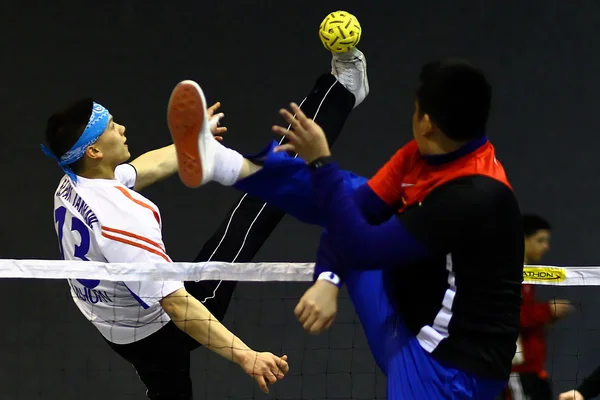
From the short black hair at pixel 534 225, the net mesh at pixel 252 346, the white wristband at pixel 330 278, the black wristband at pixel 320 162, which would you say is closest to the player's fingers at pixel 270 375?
the white wristband at pixel 330 278

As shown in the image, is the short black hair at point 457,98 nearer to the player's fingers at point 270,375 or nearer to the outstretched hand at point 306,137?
the outstretched hand at point 306,137

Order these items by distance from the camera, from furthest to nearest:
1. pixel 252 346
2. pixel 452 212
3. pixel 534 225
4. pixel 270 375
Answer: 1. pixel 252 346
2. pixel 534 225
3. pixel 270 375
4. pixel 452 212

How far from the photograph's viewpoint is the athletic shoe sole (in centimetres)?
198

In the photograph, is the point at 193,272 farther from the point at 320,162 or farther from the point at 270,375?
the point at 320,162

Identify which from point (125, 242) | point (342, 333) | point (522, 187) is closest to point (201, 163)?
point (125, 242)

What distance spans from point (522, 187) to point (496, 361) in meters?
2.80

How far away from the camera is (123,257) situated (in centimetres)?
262

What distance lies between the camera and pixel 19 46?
4.73m

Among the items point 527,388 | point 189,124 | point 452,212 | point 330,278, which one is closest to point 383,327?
point 330,278

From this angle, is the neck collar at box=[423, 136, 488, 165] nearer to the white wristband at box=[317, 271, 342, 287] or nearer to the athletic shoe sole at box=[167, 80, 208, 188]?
the white wristband at box=[317, 271, 342, 287]

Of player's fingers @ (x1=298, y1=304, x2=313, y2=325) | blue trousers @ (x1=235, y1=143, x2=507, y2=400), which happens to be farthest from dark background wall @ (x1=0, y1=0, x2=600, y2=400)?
player's fingers @ (x1=298, y1=304, x2=313, y2=325)

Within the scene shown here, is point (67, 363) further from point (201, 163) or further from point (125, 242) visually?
point (201, 163)

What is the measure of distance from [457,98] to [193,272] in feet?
3.89

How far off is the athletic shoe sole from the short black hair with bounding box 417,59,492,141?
52 centimetres
